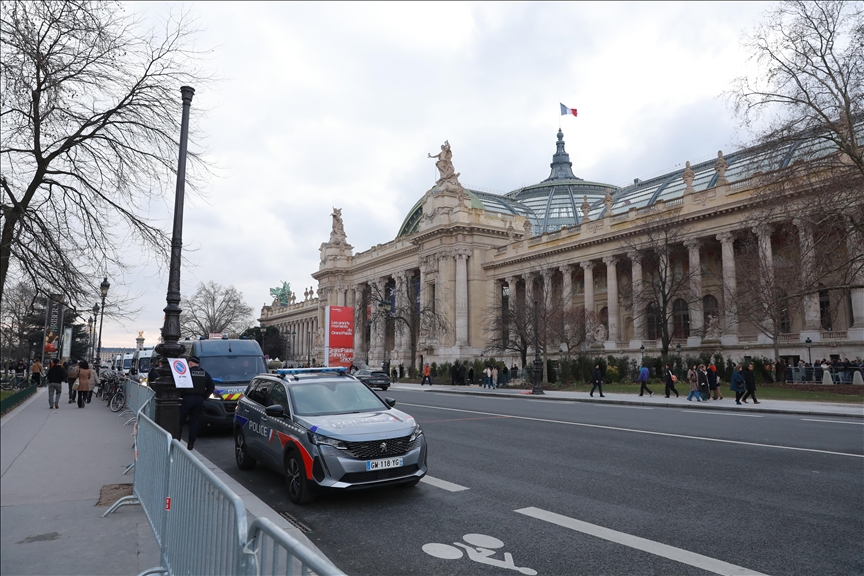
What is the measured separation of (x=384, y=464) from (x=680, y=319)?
47.3 metres

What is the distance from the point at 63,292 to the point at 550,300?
43.8 meters

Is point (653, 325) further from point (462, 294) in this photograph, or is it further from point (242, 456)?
point (242, 456)

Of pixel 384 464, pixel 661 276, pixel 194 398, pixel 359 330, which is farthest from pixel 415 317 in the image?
pixel 384 464

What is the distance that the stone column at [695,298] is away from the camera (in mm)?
42531

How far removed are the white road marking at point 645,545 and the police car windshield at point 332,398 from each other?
2933 millimetres

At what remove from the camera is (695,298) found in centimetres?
4284

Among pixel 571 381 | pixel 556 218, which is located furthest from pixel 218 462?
pixel 556 218

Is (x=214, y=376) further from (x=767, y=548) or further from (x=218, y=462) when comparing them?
(x=767, y=548)

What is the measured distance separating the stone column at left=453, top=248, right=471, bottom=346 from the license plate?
2083 inches

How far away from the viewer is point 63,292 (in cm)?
1359

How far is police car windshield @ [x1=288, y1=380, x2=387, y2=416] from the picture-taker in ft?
27.9

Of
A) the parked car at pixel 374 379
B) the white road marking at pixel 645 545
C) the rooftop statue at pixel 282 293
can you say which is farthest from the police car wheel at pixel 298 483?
the rooftop statue at pixel 282 293

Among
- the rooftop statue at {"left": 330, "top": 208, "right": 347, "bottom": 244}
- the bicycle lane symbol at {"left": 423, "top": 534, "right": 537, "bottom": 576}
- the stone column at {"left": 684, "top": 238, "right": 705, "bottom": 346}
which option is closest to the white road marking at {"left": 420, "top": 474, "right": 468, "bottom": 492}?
the bicycle lane symbol at {"left": 423, "top": 534, "right": 537, "bottom": 576}

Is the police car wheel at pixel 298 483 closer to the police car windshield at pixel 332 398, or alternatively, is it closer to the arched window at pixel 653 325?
the police car windshield at pixel 332 398
